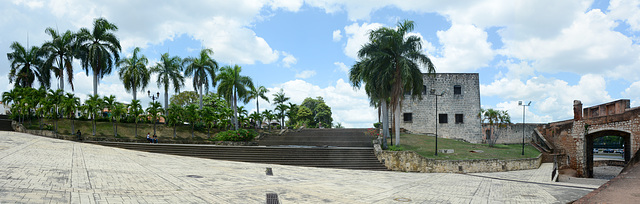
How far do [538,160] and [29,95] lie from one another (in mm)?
44309

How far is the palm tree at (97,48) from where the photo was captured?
3272cm

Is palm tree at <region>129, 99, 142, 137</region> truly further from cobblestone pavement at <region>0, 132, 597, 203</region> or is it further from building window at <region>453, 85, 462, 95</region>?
building window at <region>453, 85, 462, 95</region>

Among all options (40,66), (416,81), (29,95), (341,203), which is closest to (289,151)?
(416,81)

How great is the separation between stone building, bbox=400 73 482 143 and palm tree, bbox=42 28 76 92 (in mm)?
36704

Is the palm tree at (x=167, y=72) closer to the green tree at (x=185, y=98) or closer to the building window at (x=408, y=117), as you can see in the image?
the green tree at (x=185, y=98)

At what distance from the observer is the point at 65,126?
3025cm

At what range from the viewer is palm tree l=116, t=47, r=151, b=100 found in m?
35.2

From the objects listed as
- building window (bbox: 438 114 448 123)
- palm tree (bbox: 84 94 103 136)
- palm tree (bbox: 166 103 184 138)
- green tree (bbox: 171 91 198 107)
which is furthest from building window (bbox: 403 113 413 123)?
green tree (bbox: 171 91 198 107)

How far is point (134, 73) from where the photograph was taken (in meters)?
35.2

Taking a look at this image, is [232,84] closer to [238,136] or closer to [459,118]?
[238,136]

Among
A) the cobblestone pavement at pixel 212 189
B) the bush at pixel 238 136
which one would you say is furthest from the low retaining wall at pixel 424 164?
the bush at pixel 238 136

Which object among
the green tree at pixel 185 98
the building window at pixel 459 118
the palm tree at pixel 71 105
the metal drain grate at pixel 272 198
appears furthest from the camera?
the green tree at pixel 185 98

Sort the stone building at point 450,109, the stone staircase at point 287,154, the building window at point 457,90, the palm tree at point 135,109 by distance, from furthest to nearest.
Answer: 1. the building window at point 457,90
2. the stone building at point 450,109
3. the palm tree at point 135,109
4. the stone staircase at point 287,154

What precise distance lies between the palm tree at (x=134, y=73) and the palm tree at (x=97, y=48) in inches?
70.6
